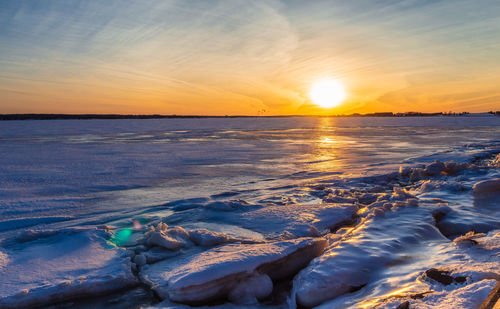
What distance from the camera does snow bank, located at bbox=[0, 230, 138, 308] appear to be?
256 cm

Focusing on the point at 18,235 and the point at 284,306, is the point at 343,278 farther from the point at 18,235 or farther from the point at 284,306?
the point at 18,235

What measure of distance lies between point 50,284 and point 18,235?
148cm

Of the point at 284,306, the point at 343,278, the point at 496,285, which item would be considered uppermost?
the point at 496,285

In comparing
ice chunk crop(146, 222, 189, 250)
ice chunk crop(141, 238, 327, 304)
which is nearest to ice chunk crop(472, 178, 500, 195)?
ice chunk crop(141, 238, 327, 304)

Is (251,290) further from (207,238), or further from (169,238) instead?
(169,238)

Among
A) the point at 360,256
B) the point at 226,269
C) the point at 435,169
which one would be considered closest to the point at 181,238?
the point at 226,269

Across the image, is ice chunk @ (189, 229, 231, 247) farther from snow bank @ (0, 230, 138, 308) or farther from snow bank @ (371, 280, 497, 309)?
snow bank @ (371, 280, 497, 309)

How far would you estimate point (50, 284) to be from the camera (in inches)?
105

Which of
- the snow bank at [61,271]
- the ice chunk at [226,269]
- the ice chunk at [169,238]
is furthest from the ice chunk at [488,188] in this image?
the snow bank at [61,271]

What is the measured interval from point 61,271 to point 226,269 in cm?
156

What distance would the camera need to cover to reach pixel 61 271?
2.90 meters

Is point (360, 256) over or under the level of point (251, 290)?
over

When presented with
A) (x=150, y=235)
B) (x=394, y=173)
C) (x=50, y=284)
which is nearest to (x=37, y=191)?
(x=150, y=235)

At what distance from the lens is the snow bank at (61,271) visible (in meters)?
2.56
